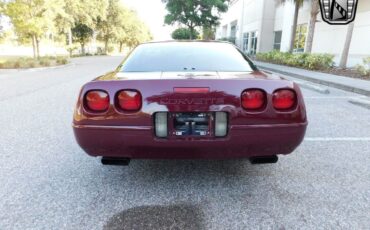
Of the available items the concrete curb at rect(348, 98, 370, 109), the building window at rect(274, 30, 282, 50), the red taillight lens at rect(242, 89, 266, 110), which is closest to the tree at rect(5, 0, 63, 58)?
the concrete curb at rect(348, 98, 370, 109)

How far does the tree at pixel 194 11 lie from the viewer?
37.6m

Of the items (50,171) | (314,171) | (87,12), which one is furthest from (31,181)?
(87,12)

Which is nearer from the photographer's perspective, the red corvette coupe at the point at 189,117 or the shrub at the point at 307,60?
the red corvette coupe at the point at 189,117

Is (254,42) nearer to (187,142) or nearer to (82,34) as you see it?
(82,34)

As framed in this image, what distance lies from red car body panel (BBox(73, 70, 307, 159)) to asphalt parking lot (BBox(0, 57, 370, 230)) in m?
0.41

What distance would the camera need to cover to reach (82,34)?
4328 centimetres

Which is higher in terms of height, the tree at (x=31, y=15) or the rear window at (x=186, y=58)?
the tree at (x=31, y=15)

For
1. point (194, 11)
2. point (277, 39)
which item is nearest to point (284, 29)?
point (277, 39)

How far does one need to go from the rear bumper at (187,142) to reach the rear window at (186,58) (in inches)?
30.0

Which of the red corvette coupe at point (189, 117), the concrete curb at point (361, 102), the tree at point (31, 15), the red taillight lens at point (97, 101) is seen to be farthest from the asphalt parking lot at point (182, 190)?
the tree at point (31, 15)

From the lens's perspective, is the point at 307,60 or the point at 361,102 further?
the point at 307,60

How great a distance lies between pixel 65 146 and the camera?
375 centimetres

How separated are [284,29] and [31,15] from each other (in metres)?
19.3

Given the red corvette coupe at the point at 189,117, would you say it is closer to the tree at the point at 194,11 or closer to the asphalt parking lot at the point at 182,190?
the asphalt parking lot at the point at 182,190
